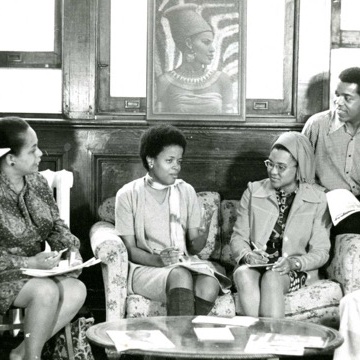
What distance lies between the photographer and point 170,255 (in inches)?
169

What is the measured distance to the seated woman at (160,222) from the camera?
431 cm

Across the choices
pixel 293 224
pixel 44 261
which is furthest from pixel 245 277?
pixel 44 261

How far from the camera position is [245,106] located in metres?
5.45

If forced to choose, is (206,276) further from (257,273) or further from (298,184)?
(298,184)

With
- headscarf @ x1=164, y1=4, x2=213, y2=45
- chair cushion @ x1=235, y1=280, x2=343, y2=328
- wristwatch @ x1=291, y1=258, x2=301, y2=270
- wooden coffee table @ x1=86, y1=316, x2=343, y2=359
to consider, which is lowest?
chair cushion @ x1=235, y1=280, x2=343, y2=328

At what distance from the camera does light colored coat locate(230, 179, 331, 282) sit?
458cm

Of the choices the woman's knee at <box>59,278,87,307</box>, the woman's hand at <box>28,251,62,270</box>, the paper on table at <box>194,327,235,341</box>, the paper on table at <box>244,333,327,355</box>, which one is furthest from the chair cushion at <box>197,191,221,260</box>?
the paper on table at <box>244,333,327,355</box>

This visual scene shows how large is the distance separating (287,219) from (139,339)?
5.73 feet

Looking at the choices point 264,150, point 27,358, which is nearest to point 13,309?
point 27,358

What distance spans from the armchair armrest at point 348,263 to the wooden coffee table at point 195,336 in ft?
3.43

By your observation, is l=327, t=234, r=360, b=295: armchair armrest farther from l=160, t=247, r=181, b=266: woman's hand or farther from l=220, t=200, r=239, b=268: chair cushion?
l=160, t=247, r=181, b=266: woman's hand

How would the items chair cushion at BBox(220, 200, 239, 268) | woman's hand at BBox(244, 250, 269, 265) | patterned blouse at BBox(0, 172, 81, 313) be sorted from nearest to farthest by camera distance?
patterned blouse at BBox(0, 172, 81, 313) < woman's hand at BBox(244, 250, 269, 265) < chair cushion at BBox(220, 200, 239, 268)

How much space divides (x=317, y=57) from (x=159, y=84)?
108 centimetres

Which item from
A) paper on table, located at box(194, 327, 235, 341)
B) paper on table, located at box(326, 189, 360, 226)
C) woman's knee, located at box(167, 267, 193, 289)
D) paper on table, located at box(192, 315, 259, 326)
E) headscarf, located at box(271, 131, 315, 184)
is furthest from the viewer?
headscarf, located at box(271, 131, 315, 184)
